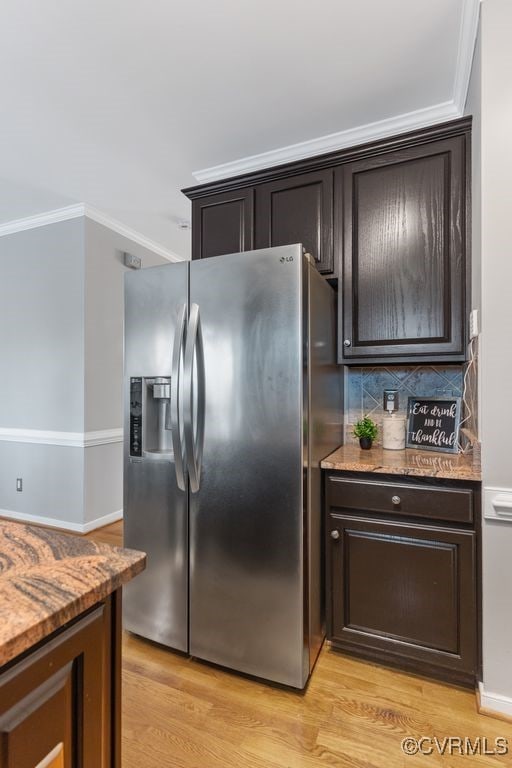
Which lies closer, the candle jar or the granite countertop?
the granite countertop

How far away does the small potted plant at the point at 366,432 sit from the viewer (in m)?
2.19

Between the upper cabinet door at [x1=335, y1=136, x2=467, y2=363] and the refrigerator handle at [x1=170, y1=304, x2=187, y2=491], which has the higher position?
the upper cabinet door at [x1=335, y1=136, x2=467, y2=363]

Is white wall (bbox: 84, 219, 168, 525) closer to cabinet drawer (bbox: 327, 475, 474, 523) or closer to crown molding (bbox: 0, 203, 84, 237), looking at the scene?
crown molding (bbox: 0, 203, 84, 237)

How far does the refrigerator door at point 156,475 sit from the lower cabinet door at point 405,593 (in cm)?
71

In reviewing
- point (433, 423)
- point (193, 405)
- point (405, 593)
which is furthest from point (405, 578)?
point (193, 405)

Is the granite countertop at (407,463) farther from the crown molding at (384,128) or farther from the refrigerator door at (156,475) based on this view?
the crown molding at (384,128)

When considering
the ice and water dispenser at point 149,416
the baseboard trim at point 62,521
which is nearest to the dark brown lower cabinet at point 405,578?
the ice and water dispenser at point 149,416

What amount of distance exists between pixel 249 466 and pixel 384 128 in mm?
1945

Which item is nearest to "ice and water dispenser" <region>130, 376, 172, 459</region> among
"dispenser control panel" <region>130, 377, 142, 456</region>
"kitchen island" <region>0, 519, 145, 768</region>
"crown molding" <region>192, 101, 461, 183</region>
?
"dispenser control panel" <region>130, 377, 142, 456</region>

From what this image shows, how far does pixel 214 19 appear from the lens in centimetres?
163

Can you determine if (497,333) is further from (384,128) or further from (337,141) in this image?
(337,141)

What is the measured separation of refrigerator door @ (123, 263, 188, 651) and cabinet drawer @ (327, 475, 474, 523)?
70 centimetres

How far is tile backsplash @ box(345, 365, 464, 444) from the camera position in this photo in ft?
7.34
